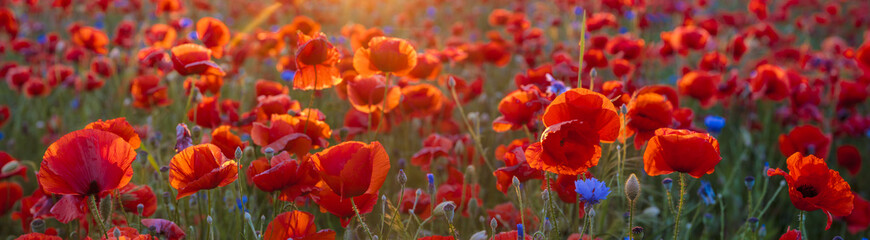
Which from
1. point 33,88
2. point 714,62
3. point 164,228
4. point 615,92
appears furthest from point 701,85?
point 33,88

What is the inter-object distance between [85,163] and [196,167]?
0.18m

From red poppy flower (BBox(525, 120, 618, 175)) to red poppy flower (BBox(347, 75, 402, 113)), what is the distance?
25.7 inches

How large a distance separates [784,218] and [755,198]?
32cm

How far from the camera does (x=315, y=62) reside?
56.5 inches

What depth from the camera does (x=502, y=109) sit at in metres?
1.54

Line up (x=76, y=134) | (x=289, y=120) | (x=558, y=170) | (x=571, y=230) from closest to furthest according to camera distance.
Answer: (x=76, y=134), (x=558, y=170), (x=289, y=120), (x=571, y=230)

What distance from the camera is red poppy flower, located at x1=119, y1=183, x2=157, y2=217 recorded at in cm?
132

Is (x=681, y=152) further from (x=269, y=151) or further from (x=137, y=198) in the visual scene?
(x=137, y=198)

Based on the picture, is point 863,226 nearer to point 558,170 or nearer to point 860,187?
point 860,187

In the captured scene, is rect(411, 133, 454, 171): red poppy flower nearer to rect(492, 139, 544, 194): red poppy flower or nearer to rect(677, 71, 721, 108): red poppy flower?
rect(492, 139, 544, 194): red poppy flower

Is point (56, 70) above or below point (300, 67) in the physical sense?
below

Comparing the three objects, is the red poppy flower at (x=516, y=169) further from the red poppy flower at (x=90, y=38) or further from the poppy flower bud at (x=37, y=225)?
the red poppy flower at (x=90, y=38)

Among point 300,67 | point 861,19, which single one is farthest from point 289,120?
point 861,19

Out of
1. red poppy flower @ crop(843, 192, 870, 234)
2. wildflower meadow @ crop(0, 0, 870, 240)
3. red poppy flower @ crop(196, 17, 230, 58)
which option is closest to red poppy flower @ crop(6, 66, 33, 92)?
wildflower meadow @ crop(0, 0, 870, 240)
